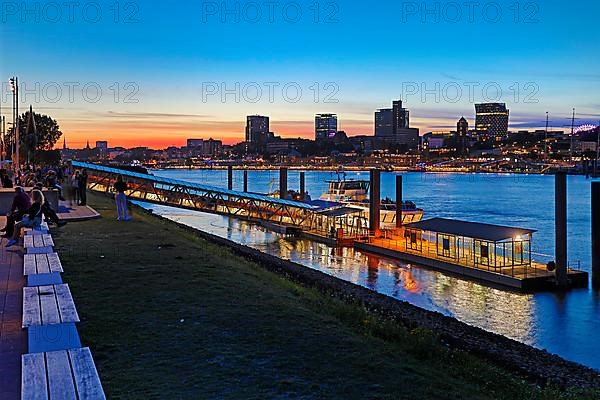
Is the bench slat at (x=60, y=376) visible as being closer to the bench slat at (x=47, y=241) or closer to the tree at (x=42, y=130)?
the bench slat at (x=47, y=241)

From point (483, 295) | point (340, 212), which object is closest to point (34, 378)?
point (483, 295)

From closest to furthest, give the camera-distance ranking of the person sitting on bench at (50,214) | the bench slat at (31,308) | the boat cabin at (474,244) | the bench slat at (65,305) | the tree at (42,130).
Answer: the bench slat at (31,308) < the bench slat at (65,305) < the person sitting on bench at (50,214) < the boat cabin at (474,244) < the tree at (42,130)

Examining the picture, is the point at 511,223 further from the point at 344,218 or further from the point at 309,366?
the point at 309,366

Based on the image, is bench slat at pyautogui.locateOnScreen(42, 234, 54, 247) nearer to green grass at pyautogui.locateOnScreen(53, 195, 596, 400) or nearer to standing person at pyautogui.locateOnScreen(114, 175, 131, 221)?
green grass at pyautogui.locateOnScreen(53, 195, 596, 400)

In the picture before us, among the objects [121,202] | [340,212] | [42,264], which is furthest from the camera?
[340,212]

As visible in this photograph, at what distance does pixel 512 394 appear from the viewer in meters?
7.64

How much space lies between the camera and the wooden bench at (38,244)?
1016 centimetres

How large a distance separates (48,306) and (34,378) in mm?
2196

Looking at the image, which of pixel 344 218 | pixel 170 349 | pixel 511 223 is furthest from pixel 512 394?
pixel 511 223

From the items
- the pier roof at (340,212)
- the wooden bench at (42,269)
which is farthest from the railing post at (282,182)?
the wooden bench at (42,269)

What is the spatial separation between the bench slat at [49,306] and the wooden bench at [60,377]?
111cm

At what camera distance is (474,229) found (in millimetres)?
30203

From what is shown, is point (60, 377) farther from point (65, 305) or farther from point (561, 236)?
point (561, 236)

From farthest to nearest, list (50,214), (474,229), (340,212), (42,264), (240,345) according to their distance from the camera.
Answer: (340,212) → (474,229) → (50,214) → (42,264) → (240,345)
